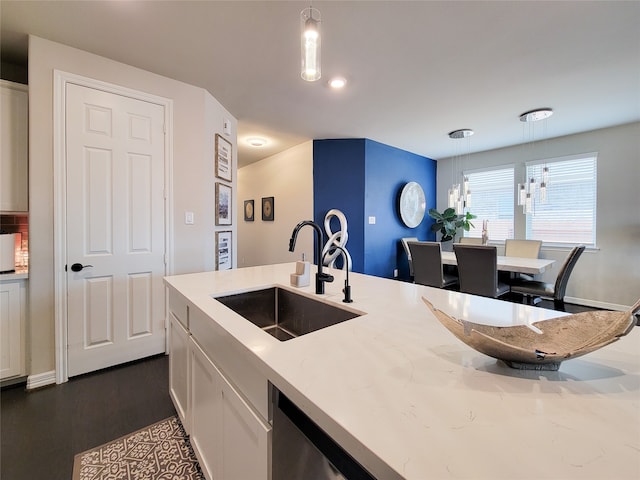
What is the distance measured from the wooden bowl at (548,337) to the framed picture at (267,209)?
446 cm

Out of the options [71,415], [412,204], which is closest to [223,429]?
[71,415]

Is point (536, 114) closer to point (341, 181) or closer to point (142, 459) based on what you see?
point (341, 181)

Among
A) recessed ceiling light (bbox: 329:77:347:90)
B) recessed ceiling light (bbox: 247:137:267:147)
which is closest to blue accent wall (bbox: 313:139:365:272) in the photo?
recessed ceiling light (bbox: 247:137:267:147)

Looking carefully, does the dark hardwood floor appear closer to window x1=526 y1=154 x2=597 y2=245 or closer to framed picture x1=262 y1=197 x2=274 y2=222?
framed picture x1=262 y1=197 x2=274 y2=222

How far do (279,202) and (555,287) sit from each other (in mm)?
3867

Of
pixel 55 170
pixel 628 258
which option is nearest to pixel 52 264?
pixel 55 170

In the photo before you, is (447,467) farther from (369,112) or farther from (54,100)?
(369,112)

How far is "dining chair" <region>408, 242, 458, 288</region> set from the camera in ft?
9.86

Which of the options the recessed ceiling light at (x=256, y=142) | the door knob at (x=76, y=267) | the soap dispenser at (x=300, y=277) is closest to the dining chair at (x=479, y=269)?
the soap dispenser at (x=300, y=277)

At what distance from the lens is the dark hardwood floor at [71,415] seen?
1.35 meters

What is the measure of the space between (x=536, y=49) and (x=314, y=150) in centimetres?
269

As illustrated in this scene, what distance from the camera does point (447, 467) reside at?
379 millimetres

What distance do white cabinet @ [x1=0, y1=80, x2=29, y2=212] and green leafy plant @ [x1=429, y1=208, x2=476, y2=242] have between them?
17.1ft

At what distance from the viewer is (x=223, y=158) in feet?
9.80
